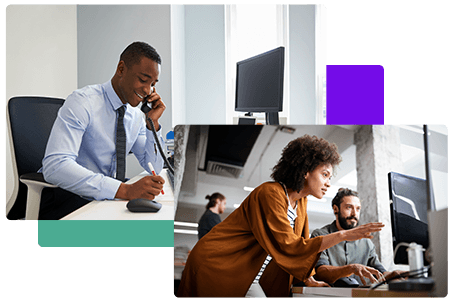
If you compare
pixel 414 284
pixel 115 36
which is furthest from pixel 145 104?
pixel 414 284

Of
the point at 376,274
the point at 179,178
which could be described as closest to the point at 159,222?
the point at 179,178

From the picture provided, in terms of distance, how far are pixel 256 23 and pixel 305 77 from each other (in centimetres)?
54

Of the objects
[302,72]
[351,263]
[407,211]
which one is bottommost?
[351,263]

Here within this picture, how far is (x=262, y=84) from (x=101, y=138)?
1093 millimetres

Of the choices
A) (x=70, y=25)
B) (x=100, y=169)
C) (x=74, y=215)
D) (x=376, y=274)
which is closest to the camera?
(x=376, y=274)

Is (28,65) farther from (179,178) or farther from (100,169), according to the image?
(179,178)

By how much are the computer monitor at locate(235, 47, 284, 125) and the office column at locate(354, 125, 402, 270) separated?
2.63 ft

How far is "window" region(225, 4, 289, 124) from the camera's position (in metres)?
3.11

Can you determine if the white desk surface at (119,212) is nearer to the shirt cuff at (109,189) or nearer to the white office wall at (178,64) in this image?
the shirt cuff at (109,189)

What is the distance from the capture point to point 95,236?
9.28 ft

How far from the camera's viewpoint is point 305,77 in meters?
3.13

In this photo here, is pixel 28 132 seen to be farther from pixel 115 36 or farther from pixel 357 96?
pixel 357 96

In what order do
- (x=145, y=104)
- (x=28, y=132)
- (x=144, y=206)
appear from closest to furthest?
(x=144, y=206) < (x=28, y=132) < (x=145, y=104)

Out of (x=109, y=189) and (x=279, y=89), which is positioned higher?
(x=279, y=89)
